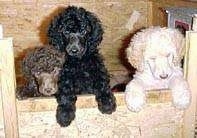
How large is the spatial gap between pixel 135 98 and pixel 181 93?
201mm

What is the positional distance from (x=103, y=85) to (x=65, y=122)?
0.23m

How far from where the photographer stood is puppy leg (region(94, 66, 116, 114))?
1.47 meters

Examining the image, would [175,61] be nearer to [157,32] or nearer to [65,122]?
[157,32]

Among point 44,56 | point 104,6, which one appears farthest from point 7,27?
point 44,56

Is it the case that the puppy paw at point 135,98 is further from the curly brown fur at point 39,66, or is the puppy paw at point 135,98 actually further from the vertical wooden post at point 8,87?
the vertical wooden post at point 8,87

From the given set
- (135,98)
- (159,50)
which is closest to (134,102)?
(135,98)

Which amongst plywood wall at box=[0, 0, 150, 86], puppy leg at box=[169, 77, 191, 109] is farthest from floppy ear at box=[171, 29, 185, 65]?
plywood wall at box=[0, 0, 150, 86]

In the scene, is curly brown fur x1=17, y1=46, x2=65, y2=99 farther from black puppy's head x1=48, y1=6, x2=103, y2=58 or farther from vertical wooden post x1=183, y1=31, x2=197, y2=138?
vertical wooden post x1=183, y1=31, x2=197, y2=138

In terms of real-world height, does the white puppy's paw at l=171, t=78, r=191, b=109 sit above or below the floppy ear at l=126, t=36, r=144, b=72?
below

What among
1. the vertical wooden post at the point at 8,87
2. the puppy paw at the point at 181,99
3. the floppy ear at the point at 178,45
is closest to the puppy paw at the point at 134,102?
the puppy paw at the point at 181,99

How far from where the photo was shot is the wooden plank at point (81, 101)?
1434 mm

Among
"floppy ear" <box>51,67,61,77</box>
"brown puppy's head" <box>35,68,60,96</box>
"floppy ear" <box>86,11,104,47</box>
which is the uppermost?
"floppy ear" <box>86,11,104,47</box>

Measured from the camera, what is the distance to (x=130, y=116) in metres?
1.53

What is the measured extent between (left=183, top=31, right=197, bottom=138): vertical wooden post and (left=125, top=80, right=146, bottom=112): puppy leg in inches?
8.8
